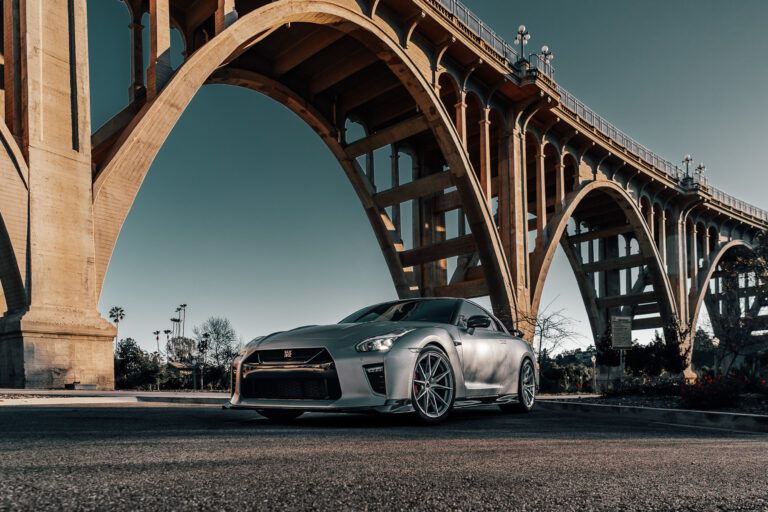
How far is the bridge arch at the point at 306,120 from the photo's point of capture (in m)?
14.0

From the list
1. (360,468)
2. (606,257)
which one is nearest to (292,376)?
(360,468)

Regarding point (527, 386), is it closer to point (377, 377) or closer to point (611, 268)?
point (377, 377)

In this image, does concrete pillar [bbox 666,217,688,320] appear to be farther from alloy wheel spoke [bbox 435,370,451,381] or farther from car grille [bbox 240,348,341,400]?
car grille [bbox 240,348,341,400]

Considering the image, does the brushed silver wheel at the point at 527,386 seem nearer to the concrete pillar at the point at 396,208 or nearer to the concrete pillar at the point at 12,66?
the concrete pillar at the point at 12,66

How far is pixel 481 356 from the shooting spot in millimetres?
6883

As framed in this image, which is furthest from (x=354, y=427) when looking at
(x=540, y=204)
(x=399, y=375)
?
(x=540, y=204)

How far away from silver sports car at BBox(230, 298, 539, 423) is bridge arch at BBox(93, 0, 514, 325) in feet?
30.4

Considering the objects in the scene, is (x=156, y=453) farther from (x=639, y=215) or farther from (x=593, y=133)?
(x=639, y=215)

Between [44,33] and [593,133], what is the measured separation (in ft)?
91.6

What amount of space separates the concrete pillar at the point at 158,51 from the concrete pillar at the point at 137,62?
152 centimetres

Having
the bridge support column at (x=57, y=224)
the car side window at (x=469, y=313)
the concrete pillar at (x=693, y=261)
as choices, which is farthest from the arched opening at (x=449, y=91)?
the concrete pillar at (x=693, y=261)

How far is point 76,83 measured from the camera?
1341 centimetres

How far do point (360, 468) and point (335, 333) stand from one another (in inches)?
105

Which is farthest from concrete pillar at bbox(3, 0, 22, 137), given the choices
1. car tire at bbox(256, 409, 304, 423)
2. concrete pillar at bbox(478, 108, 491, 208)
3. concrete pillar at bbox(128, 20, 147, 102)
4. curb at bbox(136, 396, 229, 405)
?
concrete pillar at bbox(478, 108, 491, 208)
